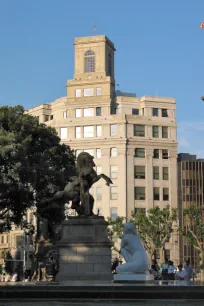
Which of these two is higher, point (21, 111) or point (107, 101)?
point (107, 101)

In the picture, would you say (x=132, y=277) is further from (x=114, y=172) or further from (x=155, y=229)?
(x=114, y=172)

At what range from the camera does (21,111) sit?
5772 cm

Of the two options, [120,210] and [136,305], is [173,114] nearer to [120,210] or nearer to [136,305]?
[120,210]

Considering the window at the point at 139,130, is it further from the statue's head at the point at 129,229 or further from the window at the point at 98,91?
the statue's head at the point at 129,229

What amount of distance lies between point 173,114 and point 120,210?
1830cm

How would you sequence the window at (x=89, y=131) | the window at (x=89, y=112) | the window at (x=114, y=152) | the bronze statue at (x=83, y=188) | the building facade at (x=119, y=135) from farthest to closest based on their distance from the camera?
the window at (x=89, y=112) < the window at (x=89, y=131) < the window at (x=114, y=152) < the building facade at (x=119, y=135) < the bronze statue at (x=83, y=188)

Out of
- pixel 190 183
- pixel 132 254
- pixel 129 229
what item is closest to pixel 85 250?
pixel 129 229

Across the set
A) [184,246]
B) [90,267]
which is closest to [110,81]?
[184,246]

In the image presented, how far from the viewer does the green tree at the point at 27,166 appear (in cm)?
5134

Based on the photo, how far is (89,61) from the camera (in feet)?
361

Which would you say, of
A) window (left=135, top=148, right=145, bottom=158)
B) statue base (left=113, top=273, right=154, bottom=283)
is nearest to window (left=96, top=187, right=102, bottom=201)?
window (left=135, top=148, right=145, bottom=158)

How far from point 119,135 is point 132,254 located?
267 feet

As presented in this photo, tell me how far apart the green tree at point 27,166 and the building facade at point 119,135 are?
43.5m

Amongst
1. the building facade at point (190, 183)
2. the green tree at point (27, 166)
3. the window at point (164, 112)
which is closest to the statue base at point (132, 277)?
the green tree at point (27, 166)
